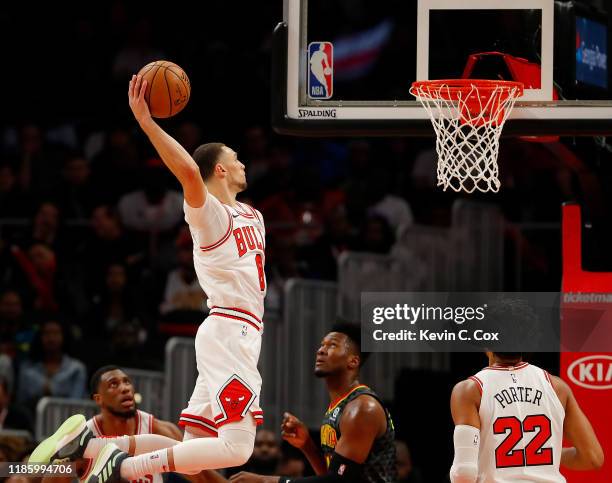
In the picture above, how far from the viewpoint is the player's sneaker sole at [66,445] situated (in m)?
6.64

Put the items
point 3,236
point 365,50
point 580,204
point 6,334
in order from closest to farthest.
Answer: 1. point 580,204
2. point 6,334
3. point 3,236
4. point 365,50

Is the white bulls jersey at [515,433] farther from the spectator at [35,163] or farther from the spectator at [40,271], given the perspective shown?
the spectator at [35,163]

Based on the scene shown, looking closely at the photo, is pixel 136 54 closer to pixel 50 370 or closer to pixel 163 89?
pixel 50 370

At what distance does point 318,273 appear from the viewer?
11.4m

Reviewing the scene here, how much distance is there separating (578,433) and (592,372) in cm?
143

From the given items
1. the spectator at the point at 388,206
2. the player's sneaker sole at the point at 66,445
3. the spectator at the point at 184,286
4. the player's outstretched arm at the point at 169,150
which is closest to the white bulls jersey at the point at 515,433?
the player's outstretched arm at the point at 169,150

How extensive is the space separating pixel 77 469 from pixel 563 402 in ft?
8.51

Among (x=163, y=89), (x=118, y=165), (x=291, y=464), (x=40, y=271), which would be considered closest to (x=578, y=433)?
(x=163, y=89)

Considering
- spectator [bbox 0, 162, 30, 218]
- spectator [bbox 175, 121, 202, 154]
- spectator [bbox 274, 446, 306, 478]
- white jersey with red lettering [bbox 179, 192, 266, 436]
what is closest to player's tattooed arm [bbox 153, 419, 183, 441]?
white jersey with red lettering [bbox 179, 192, 266, 436]

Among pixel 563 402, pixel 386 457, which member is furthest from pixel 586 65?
pixel 386 457

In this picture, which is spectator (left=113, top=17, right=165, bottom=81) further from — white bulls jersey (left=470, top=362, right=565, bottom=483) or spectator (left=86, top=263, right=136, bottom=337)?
white bulls jersey (left=470, top=362, right=565, bottom=483)

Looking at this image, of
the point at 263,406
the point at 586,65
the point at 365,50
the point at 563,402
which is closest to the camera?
the point at 563,402

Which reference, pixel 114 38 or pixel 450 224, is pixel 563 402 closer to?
pixel 450 224

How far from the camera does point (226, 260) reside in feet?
21.5
